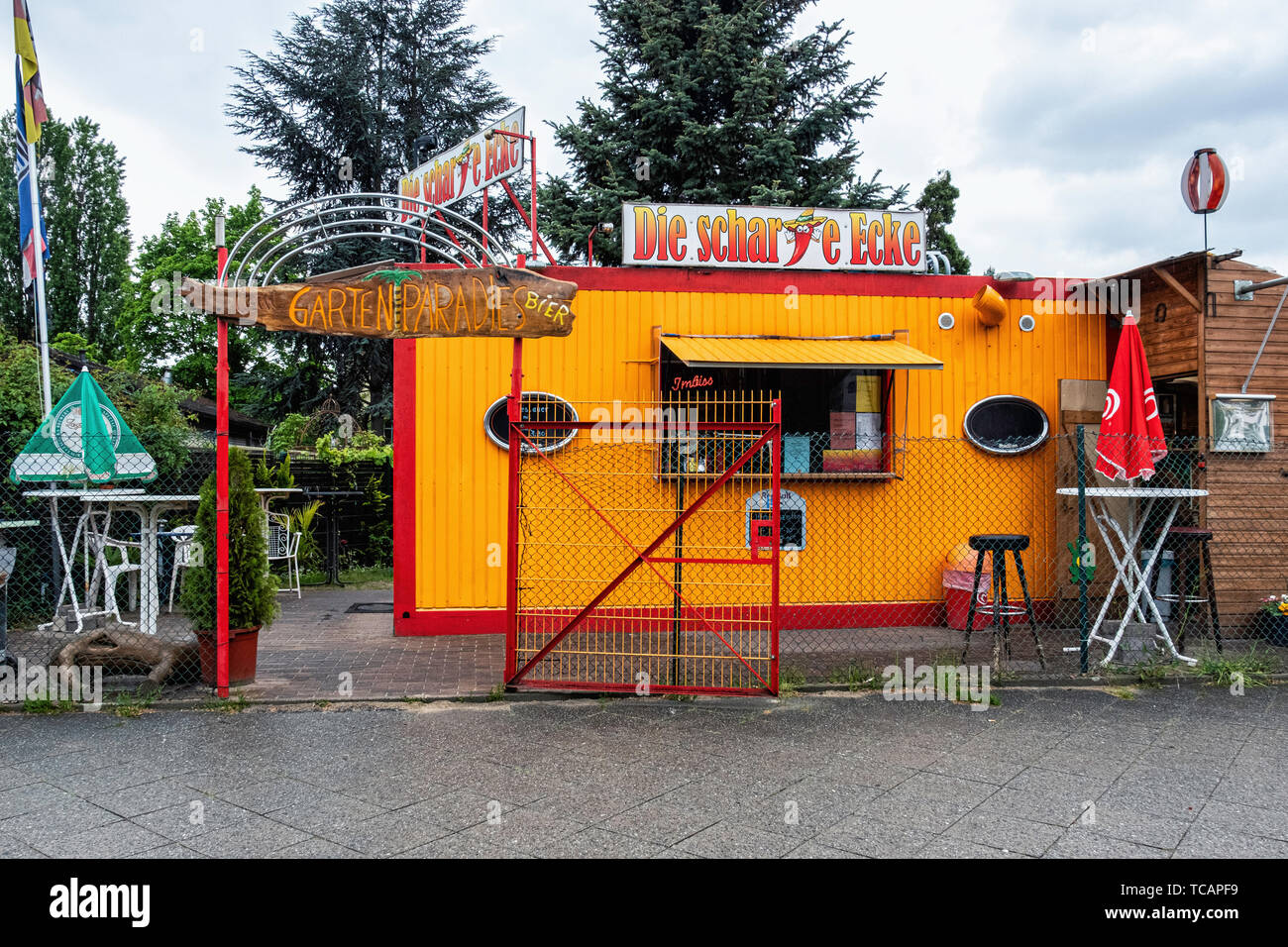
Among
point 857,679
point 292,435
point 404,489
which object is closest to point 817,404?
point 857,679

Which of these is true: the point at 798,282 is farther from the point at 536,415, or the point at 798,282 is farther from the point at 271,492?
the point at 271,492

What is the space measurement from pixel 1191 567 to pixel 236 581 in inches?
332

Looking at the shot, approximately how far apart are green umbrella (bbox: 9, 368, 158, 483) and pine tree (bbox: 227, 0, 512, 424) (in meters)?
15.6

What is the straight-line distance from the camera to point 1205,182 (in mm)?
8047

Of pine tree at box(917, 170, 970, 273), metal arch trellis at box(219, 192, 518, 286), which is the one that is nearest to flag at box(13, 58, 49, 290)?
metal arch trellis at box(219, 192, 518, 286)

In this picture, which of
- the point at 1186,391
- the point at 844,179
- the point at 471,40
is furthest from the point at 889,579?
the point at 471,40

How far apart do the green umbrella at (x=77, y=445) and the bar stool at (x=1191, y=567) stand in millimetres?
8939

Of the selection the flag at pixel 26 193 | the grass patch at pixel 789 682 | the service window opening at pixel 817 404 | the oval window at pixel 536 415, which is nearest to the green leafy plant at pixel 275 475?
the flag at pixel 26 193

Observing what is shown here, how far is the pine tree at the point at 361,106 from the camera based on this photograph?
78.2 ft

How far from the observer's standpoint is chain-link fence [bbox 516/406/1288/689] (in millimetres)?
8031

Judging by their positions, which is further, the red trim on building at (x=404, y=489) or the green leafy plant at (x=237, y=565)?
the red trim on building at (x=404, y=489)

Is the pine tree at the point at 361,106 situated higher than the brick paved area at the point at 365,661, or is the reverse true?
the pine tree at the point at 361,106

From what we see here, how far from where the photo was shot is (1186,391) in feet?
31.6

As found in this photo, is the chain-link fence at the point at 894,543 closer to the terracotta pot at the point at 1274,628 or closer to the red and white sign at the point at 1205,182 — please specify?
the terracotta pot at the point at 1274,628
